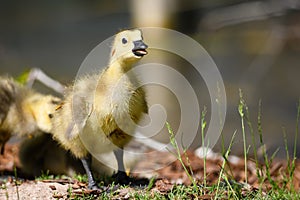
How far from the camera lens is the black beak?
2.21 m

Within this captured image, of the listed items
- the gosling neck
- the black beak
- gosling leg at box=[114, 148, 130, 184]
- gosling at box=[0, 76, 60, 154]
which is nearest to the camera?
the black beak

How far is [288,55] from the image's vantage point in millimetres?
6742

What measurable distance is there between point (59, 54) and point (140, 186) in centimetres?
529

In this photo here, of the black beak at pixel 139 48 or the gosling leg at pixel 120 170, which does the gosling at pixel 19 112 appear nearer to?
the gosling leg at pixel 120 170

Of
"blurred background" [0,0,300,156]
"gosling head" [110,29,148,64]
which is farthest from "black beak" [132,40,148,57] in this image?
"blurred background" [0,0,300,156]

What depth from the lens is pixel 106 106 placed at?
89.0 inches

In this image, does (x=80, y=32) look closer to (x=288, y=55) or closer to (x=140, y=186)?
(x=288, y=55)

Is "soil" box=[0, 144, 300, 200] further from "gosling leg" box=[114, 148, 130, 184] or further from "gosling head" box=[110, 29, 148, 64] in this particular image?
"gosling head" box=[110, 29, 148, 64]

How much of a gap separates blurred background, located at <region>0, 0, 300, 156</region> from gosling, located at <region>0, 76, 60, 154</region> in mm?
1419

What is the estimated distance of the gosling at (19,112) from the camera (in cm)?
283

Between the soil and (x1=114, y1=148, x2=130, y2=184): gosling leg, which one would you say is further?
(x1=114, y1=148, x2=130, y2=184): gosling leg

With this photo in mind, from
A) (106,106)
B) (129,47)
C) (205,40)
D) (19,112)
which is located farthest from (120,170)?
(205,40)

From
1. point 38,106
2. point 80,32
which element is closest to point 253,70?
point 80,32

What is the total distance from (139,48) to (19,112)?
0.89 metres
